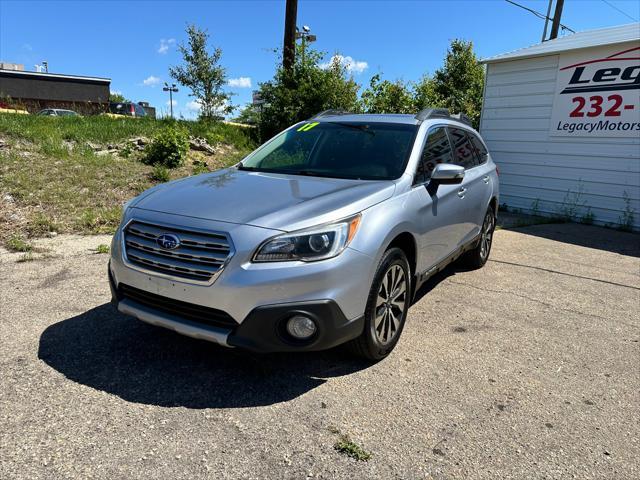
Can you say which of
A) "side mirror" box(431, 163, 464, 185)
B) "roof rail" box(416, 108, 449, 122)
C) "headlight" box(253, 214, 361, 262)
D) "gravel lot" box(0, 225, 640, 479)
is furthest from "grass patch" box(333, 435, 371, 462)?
"roof rail" box(416, 108, 449, 122)

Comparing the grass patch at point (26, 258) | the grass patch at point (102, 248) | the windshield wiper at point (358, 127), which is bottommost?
the grass patch at point (26, 258)

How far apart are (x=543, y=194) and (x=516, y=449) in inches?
370

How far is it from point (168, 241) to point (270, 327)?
2.66ft

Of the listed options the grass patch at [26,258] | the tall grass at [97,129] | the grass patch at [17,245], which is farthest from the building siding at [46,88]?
the grass patch at [26,258]

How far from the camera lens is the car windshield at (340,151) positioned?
12.7 feet

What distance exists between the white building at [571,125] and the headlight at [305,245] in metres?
8.99

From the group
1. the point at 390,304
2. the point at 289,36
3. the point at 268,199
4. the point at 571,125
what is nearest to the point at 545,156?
the point at 571,125

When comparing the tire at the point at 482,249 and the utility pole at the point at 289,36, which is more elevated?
the utility pole at the point at 289,36

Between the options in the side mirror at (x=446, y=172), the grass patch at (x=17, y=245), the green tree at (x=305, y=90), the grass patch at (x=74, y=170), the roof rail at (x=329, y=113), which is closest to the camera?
the side mirror at (x=446, y=172)

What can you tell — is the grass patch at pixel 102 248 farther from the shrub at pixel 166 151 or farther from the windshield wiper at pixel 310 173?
the shrub at pixel 166 151

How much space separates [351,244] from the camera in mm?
2889

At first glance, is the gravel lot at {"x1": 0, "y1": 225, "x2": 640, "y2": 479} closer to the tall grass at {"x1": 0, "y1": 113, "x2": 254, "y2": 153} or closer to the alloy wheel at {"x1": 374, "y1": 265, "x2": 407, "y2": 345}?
the alloy wheel at {"x1": 374, "y1": 265, "x2": 407, "y2": 345}

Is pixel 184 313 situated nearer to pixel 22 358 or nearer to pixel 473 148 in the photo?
pixel 22 358

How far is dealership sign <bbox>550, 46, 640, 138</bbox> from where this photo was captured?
9.34 m
